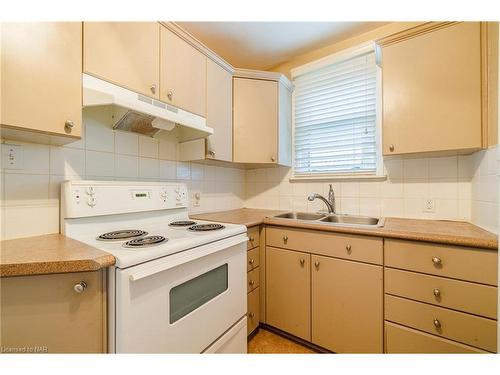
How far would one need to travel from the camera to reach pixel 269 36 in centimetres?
185

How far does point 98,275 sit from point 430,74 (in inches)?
77.4

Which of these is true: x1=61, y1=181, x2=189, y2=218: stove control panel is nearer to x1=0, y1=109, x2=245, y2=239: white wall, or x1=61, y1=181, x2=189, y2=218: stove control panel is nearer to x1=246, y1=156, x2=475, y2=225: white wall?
x1=0, y1=109, x2=245, y2=239: white wall

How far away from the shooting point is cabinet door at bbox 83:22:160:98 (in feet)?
3.26

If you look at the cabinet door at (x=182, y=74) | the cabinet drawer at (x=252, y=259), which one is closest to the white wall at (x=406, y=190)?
the cabinet drawer at (x=252, y=259)

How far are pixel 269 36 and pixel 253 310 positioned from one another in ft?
7.19

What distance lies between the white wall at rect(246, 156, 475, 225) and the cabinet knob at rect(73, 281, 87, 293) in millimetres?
1722

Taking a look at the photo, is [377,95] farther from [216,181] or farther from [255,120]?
[216,181]

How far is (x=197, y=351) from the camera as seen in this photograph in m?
1.00

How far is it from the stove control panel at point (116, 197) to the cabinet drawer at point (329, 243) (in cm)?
75

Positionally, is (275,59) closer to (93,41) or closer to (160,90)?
(160,90)

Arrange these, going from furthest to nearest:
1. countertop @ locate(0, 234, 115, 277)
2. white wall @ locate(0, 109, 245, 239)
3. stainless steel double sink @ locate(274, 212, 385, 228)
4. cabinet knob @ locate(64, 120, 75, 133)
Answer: stainless steel double sink @ locate(274, 212, 385, 228), white wall @ locate(0, 109, 245, 239), cabinet knob @ locate(64, 120, 75, 133), countertop @ locate(0, 234, 115, 277)

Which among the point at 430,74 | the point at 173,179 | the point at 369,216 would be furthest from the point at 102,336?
the point at 430,74

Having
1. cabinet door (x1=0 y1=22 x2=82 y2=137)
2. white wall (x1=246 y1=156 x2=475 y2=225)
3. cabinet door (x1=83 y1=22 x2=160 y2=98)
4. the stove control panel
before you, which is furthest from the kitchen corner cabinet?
white wall (x1=246 y1=156 x2=475 y2=225)

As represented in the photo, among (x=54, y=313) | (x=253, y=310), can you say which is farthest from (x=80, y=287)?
(x=253, y=310)
